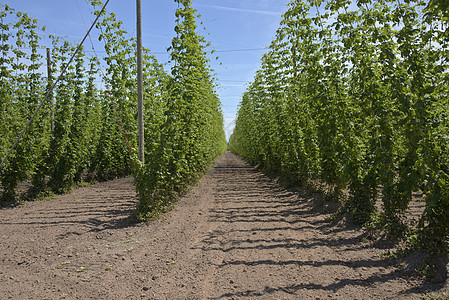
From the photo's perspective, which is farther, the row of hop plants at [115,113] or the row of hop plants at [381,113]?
the row of hop plants at [115,113]

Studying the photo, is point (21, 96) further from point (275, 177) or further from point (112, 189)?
point (275, 177)

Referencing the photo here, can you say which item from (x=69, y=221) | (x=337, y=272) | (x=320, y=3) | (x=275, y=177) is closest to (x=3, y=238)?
(x=69, y=221)

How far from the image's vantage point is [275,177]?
15.2m

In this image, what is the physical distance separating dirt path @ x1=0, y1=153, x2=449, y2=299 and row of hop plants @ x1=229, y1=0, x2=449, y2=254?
0.87 metres

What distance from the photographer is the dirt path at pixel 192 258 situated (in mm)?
3795

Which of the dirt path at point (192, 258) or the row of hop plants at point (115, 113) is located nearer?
the dirt path at point (192, 258)

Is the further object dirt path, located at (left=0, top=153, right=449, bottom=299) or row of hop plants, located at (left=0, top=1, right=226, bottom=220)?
row of hop plants, located at (left=0, top=1, right=226, bottom=220)

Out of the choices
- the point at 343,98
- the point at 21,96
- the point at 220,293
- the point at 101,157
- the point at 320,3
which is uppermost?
the point at 320,3

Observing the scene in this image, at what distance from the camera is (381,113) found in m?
5.23

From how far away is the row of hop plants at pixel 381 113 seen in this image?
3.99m

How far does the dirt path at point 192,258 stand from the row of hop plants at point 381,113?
87cm

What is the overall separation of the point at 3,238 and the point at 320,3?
320 inches

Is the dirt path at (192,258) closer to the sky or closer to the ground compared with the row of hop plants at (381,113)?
closer to the ground

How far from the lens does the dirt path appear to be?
379 cm
